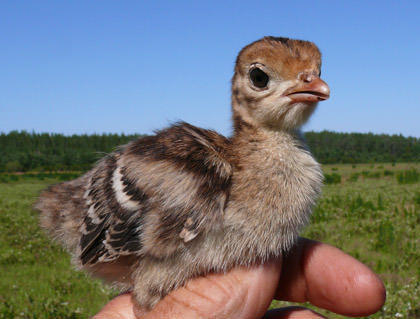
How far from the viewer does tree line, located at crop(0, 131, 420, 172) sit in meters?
45.8

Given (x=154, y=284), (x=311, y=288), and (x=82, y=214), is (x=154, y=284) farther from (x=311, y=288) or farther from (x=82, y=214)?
(x=311, y=288)

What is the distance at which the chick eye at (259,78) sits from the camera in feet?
9.36

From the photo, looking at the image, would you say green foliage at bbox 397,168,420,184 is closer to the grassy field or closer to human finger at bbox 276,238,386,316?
the grassy field

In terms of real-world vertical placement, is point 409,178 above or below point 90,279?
below

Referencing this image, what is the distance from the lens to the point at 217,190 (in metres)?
2.49

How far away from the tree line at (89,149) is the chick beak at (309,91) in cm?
4348

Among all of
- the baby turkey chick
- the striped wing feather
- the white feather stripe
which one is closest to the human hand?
the baby turkey chick

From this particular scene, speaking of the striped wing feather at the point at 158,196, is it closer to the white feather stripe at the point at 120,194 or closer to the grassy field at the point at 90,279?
the white feather stripe at the point at 120,194

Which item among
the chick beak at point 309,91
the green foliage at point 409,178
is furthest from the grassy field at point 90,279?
the green foliage at point 409,178

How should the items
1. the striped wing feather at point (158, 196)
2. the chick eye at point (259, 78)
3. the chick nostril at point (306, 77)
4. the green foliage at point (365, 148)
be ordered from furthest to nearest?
the green foliage at point (365, 148), the chick eye at point (259, 78), the chick nostril at point (306, 77), the striped wing feather at point (158, 196)

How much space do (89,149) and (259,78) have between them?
5008 centimetres

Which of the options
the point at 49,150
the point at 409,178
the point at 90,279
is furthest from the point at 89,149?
the point at 90,279

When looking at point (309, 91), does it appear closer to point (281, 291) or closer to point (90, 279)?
point (281, 291)

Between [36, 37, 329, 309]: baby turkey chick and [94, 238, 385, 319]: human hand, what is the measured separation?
0.36 feet
